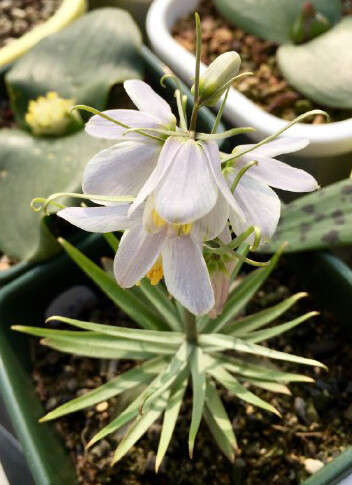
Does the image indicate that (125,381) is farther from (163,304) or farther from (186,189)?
(186,189)

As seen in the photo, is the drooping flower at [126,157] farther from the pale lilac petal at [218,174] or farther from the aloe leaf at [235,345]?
the aloe leaf at [235,345]

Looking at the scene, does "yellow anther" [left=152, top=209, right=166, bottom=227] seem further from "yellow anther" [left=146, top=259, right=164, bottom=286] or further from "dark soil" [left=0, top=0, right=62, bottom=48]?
"dark soil" [left=0, top=0, right=62, bottom=48]

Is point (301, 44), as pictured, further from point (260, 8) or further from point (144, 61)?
point (144, 61)

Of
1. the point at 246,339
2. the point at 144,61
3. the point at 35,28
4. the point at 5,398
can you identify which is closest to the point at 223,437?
the point at 246,339

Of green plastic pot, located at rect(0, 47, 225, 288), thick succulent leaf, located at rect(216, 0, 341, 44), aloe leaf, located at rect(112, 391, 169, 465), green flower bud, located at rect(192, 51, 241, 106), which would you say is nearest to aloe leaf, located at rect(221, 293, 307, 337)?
aloe leaf, located at rect(112, 391, 169, 465)

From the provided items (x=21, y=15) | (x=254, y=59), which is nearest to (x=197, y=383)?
(x=254, y=59)

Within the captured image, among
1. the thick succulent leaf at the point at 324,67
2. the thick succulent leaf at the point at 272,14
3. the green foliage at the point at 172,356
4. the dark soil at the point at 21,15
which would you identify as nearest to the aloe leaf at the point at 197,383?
the green foliage at the point at 172,356

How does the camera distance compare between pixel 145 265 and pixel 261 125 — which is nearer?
pixel 145 265
